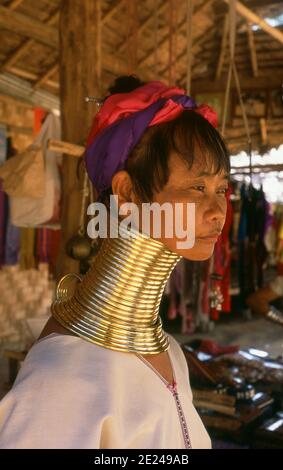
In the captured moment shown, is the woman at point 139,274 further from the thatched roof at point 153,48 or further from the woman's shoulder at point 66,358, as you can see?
the thatched roof at point 153,48

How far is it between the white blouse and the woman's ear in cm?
37

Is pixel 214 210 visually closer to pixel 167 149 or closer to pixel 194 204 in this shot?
pixel 194 204

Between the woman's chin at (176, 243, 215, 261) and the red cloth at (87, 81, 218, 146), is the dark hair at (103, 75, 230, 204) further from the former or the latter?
the woman's chin at (176, 243, 215, 261)

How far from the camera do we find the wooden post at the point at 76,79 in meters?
3.25

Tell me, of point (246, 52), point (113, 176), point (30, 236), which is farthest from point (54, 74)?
point (113, 176)

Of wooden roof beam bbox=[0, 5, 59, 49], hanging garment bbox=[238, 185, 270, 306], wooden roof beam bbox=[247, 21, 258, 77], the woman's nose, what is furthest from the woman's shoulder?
wooden roof beam bbox=[247, 21, 258, 77]

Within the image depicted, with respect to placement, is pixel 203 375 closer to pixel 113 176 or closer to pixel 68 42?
pixel 68 42

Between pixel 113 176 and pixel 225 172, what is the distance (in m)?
0.29

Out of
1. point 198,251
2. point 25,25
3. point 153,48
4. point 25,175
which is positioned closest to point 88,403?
point 198,251

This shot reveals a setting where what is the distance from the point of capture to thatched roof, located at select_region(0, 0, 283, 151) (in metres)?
5.85

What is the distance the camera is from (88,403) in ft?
3.48

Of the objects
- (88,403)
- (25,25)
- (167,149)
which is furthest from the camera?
(25,25)

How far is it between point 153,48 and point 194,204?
7441mm

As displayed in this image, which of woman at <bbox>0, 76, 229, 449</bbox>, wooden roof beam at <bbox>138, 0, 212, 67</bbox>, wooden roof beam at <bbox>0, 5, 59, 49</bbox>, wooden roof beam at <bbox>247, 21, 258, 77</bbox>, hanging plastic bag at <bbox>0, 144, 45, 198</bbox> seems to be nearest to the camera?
woman at <bbox>0, 76, 229, 449</bbox>
